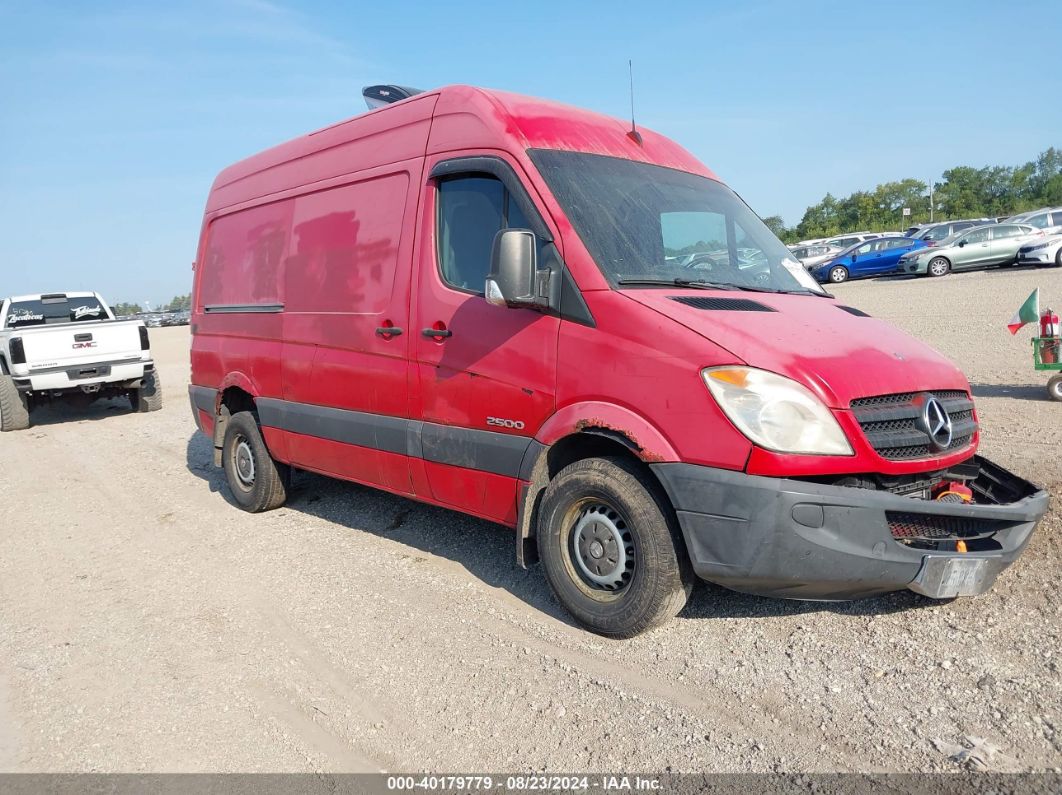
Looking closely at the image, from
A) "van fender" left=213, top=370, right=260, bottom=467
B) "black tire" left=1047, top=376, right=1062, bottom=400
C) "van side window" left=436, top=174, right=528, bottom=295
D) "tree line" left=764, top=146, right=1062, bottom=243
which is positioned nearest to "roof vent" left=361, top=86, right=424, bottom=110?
"van side window" left=436, top=174, right=528, bottom=295

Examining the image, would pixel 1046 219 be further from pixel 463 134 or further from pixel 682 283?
pixel 463 134

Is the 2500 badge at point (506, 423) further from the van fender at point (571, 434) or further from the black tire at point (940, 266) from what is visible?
the black tire at point (940, 266)

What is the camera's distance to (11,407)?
11.8 m

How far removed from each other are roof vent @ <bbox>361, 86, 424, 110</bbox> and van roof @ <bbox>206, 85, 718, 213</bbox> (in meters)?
0.48

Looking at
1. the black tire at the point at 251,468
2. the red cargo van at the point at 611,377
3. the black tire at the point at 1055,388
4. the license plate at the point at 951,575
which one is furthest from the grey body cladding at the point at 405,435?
the black tire at the point at 1055,388

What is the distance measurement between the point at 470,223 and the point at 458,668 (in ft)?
7.62

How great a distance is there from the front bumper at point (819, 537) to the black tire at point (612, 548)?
0.45 feet

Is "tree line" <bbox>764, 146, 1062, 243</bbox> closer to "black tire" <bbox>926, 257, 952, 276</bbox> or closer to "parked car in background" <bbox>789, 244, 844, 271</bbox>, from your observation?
"parked car in background" <bbox>789, 244, 844, 271</bbox>

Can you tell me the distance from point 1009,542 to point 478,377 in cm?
257

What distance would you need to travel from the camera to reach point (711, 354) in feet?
10.7

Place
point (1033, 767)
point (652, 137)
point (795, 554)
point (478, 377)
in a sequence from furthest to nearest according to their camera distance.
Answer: point (652, 137), point (478, 377), point (795, 554), point (1033, 767)

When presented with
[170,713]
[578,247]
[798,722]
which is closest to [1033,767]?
[798,722]

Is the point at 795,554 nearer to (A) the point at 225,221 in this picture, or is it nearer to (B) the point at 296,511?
(B) the point at 296,511

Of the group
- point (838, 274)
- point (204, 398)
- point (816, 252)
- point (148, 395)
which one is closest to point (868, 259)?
point (838, 274)
